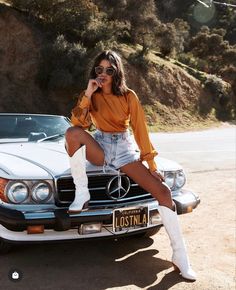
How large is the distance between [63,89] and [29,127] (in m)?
19.9

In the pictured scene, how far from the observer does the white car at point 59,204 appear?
371 cm

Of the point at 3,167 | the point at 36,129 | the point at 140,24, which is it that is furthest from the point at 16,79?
the point at 3,167

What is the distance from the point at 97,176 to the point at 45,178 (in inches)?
18.5

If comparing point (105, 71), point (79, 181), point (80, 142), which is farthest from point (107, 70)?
point (79, 181)

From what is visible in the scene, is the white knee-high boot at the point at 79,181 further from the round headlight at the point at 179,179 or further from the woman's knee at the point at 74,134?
the round headlight at the point at 179,179

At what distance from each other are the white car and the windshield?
945 millimetres

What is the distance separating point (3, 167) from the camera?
399 cm

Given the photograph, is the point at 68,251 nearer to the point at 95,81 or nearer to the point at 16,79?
the point at 95,81

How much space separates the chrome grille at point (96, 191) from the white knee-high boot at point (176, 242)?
39 centimetres

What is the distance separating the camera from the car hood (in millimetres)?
3887

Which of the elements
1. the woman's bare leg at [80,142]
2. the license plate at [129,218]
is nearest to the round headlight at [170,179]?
the license plate at [129,218]

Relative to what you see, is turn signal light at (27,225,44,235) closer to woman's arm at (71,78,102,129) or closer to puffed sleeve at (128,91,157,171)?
woman's arm at (71,78,102,129)

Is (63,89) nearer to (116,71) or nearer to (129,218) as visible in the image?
(116,71)

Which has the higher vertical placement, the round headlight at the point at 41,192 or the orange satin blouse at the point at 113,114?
the orange satin blouse at the point at 113,114
